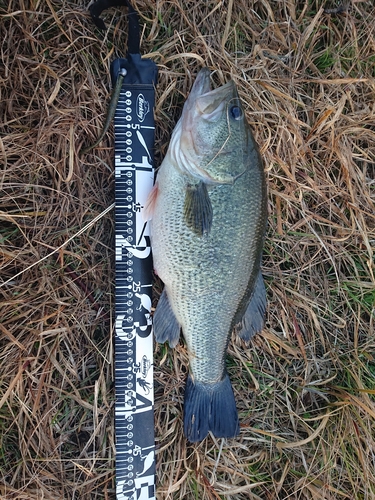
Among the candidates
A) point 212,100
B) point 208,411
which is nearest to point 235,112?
point 212,100

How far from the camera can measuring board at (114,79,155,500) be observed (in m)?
2.01

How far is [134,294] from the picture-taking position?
2.07 m

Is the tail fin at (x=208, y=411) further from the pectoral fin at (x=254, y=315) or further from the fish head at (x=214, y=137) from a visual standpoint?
the fish head at (x=214, y=137)

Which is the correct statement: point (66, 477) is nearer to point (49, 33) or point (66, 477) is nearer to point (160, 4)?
point (49, 33)

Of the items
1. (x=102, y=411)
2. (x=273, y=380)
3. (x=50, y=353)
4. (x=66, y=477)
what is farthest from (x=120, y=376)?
(x=273, y=380)

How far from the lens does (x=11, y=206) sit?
199 centimetres

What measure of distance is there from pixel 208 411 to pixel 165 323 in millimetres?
505

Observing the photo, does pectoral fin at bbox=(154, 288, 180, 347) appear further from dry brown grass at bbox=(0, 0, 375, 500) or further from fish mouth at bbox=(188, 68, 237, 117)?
fish mouth at bbox=(188, 68, 237, 117)

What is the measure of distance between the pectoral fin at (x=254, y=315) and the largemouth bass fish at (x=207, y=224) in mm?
54

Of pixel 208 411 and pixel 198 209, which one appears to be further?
pixel 208 411

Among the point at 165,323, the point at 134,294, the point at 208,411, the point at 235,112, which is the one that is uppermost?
the point at 235,112

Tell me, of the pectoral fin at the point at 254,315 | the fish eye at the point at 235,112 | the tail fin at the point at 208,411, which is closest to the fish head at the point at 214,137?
the fish eye at the point at 235,112

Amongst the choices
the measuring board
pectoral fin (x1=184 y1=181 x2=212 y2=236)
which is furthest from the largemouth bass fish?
the measuring board

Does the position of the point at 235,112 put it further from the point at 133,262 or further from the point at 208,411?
the point at 208,411
